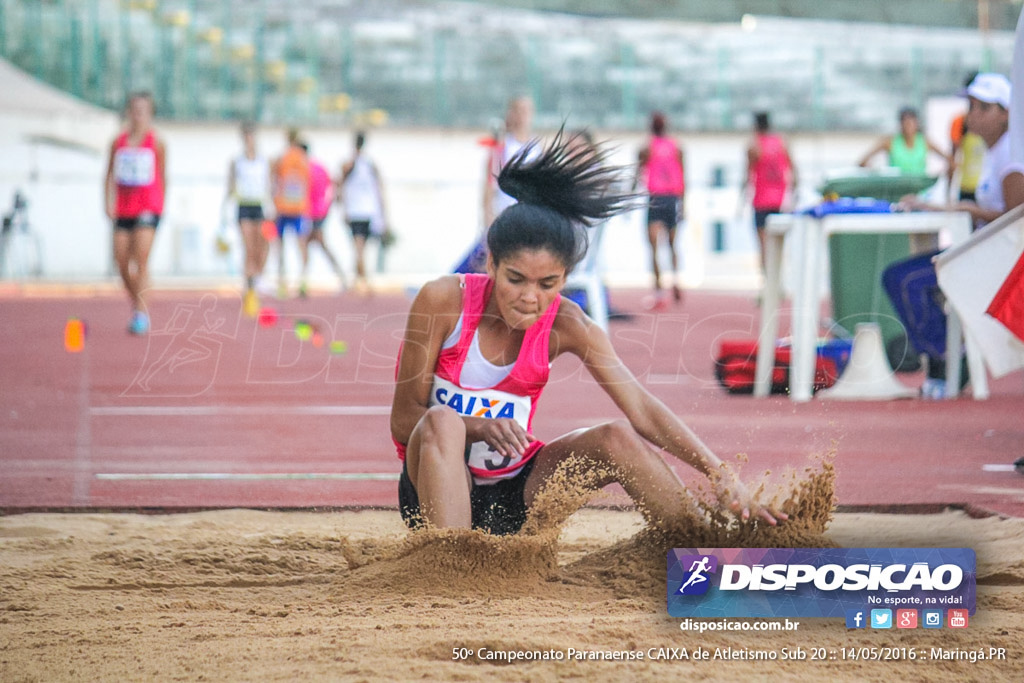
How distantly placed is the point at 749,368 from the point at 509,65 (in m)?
22.2

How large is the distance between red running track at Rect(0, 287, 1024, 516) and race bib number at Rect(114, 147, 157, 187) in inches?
49.3

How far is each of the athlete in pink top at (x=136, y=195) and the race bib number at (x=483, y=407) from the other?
25.8ft

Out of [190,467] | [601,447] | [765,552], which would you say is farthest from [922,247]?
[765,552]

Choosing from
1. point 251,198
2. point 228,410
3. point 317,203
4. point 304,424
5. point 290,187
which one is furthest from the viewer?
point 317,203

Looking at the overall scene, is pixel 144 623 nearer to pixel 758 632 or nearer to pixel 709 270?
pixel 758 632

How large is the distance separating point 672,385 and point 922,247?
182cm

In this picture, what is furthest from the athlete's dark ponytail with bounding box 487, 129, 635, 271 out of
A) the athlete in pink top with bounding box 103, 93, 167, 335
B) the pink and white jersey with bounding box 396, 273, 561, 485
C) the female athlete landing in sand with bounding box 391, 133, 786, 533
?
the athlete in pink top with bounding box 103, 93, 167, 335

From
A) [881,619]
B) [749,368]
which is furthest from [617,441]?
[749,368]

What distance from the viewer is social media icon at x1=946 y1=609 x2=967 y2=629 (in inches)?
109

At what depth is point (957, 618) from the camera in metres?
2.80

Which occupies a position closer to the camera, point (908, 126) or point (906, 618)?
point (906, 618)

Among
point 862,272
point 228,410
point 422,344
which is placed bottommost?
point 228,410

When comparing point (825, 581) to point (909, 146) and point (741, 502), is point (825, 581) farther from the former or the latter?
point (909, 146)

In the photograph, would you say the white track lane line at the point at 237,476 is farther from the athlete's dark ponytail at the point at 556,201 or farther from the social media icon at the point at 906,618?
the social media icon at the point at 906,618
